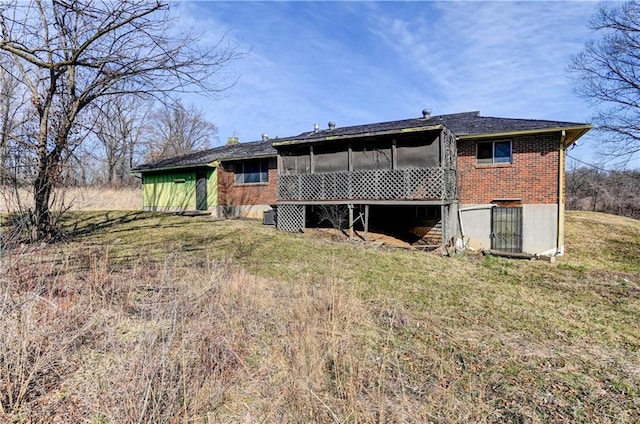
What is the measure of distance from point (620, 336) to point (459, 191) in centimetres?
894

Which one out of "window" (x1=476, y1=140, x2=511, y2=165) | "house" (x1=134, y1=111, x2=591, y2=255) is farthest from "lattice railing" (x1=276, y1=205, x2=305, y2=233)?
"window" (x1=476, y1=140, x2=511, y2=165)

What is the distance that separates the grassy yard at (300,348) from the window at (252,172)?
10.7m

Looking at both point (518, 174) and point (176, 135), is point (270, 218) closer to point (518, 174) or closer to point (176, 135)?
point (518, 174)

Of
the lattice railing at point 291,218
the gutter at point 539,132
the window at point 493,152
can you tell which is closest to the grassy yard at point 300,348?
the gutter at point 539,132

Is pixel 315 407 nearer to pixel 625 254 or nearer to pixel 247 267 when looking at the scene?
pixel 247 267

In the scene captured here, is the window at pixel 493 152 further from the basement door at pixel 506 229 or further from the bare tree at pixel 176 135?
the bare tree at pixel 176 135

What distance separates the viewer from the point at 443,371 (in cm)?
400

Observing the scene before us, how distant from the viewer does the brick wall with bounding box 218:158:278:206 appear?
18.1m

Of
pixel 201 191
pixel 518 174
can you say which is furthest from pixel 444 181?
pixel 201 191

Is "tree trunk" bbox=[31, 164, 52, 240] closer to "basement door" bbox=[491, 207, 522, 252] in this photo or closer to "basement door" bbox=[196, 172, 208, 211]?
"basement door" bbox=[196, 172, 208, 211]

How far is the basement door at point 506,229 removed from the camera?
12.9 meters

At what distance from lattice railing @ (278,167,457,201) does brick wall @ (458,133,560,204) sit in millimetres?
781

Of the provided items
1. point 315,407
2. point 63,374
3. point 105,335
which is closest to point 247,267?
point 105,335

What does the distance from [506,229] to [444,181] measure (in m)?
3.49
